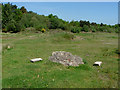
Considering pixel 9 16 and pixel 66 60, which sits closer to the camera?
pixel 66 60

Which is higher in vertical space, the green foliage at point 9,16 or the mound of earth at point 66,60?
the green foliage at point 9,16

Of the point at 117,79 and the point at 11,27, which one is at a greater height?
the point at 11,27

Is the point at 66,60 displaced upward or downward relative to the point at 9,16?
downward

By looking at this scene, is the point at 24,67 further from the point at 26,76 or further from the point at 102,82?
the point at 102,82

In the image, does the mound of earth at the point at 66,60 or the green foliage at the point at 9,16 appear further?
the green foliage at the point at 9,16

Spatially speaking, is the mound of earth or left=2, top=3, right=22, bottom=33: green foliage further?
left=2, top=3, right=22, bottom=33: green foliage

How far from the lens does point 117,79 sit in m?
5.87

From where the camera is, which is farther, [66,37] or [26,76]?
[66,37]

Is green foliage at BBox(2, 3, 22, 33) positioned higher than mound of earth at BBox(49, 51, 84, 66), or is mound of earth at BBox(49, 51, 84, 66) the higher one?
green foliage at BBox(2, 3, 22, 33)

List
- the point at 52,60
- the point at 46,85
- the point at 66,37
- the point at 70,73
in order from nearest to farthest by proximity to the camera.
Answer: the point at 46,85 < the point at 70,73 < the point at 52,60 < the point at 66,37

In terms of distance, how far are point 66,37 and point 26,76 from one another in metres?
14.8

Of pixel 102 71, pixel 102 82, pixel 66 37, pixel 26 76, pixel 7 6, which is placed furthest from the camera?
pixel 7 6

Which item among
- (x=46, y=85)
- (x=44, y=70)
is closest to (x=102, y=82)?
Result: (x=46, y=85)

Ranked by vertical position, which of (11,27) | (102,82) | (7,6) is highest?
(7,6)
